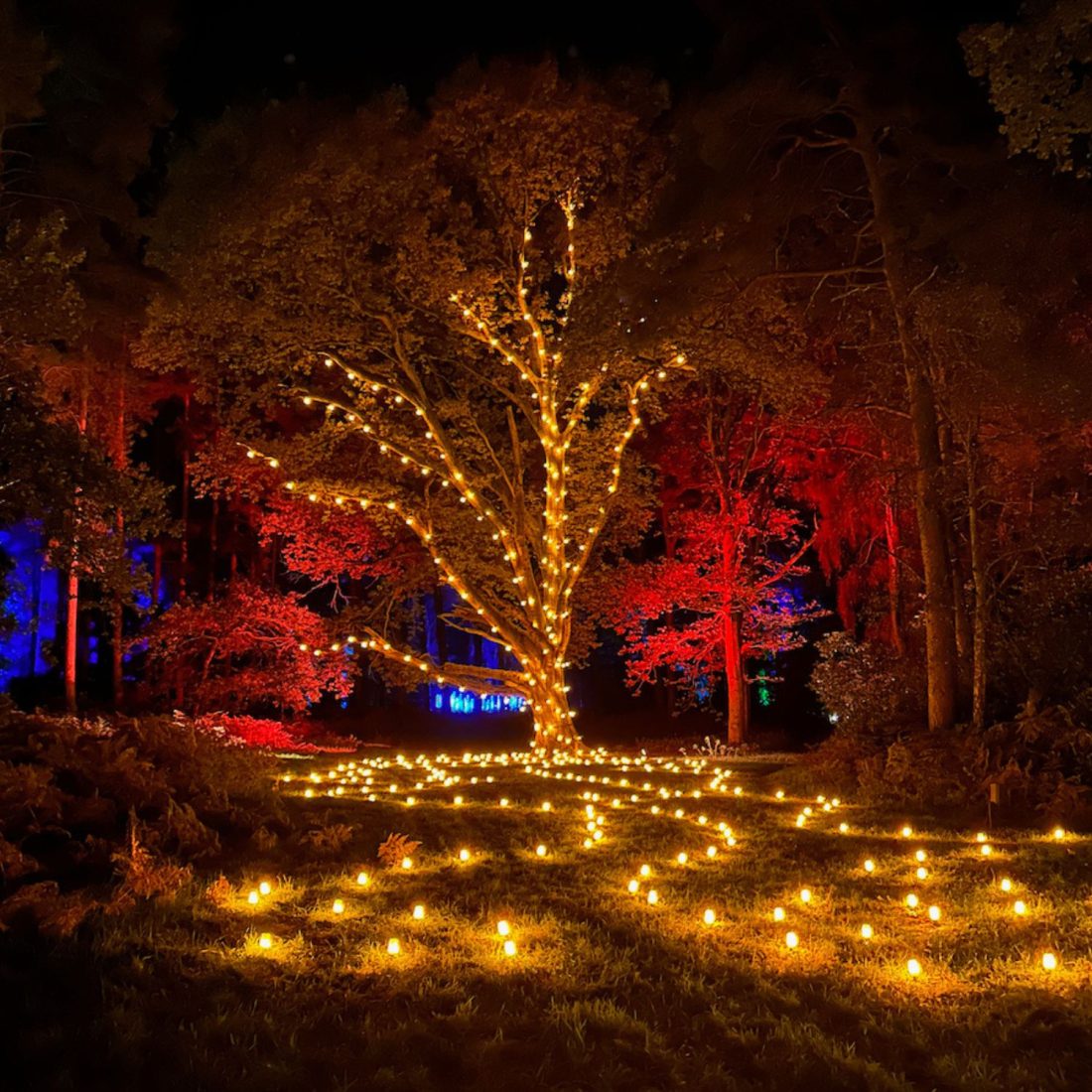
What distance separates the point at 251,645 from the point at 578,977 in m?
17.8

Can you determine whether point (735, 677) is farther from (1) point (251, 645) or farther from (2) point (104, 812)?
(2) point (104, 812)

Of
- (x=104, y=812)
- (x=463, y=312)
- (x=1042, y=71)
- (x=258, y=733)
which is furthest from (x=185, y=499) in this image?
(x=1042, y=71)

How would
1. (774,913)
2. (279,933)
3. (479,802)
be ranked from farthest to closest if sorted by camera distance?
1. (479,802)
2. (774,913)
3. (279,933)

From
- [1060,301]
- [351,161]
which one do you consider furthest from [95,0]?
[1060,301]

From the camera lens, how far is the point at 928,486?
11859mm

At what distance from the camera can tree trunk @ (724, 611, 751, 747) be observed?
2067 centimetres

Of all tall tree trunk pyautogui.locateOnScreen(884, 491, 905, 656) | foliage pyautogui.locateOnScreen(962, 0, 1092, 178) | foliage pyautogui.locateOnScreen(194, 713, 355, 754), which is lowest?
foliage pyautogui.locateOnScreen(194, 713, 355, 754)

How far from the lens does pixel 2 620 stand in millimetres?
9211

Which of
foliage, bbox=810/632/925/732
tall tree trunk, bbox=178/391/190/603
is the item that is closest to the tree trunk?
foliage, bbox=810/632/925/732

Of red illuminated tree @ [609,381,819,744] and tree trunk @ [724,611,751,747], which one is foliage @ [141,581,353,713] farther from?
tree trunk @ [724,611,751,747]

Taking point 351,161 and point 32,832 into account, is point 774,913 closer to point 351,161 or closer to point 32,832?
point 32,832

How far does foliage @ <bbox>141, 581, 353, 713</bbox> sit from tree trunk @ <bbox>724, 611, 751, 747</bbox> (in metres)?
7.51

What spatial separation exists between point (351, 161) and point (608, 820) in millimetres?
9402

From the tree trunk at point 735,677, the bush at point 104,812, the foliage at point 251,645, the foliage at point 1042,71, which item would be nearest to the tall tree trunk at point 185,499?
the foliage at point 251,645
